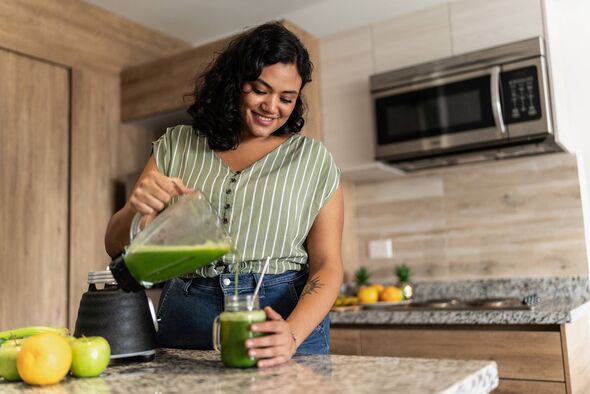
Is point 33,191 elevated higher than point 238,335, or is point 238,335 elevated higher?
point 33,191

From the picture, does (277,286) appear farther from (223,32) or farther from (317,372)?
(223,32)

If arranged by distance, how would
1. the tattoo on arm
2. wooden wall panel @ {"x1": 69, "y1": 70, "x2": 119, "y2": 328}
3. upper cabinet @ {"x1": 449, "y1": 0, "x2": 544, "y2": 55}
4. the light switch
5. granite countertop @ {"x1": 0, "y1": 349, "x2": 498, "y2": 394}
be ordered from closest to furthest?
granite countertop @ {"x1": 0, "y1": 349, "x2": 498, "y2": 394} < the tattoo on arm < upper cabinet @ {"x1": 449, "y1": 0, "x2": 544, "y2": 55} < wooden wall panel @ {"x1": 69, "y1": 70, "x2": 119, "y2": 328} < the light switch

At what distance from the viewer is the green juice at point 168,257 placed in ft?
3.11

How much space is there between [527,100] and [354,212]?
43.6 inches

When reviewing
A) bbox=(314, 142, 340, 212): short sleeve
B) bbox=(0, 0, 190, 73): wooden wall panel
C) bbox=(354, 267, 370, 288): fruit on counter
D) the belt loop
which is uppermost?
bbox=(0, 0, 190, 73): wooden wall panel

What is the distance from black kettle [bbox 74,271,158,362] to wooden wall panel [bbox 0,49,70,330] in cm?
177

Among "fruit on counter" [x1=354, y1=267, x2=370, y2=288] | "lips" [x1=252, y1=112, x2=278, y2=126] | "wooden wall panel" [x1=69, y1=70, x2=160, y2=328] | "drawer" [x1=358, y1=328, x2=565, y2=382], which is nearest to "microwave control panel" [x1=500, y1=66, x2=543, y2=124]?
"drawer" [x1=358, y1=328, x2=565, y2=382]

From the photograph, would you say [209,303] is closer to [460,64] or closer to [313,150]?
[313,150]

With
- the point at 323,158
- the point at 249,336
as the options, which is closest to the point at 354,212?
the point at 323,158

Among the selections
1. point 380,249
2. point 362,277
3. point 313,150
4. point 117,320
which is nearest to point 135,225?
point 117,320

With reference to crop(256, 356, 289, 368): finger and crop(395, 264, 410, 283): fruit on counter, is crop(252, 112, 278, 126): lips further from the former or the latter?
crop(395, 264, 410, 283): fruit on counter

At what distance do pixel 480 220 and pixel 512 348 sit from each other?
0.86 meters

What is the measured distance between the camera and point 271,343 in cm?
99

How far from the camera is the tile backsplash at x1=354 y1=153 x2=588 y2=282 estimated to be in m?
2.62
